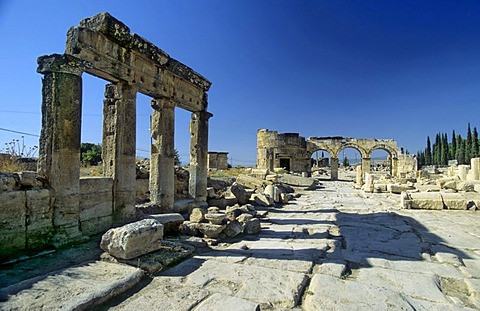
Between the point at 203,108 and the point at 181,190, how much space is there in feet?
9.14

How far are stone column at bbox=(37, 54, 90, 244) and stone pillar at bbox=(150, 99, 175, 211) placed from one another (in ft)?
7.72

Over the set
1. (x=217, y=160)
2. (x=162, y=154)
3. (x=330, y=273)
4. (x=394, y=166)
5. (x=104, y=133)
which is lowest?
(x=330, y=273)

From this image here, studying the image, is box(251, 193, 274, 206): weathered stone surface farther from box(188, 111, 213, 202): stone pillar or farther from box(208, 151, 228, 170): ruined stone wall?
box(208, 151, 228, 170): ruined stone wall

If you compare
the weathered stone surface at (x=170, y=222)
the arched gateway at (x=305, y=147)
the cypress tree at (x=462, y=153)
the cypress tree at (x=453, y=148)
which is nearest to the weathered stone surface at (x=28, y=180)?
the weathered stone surface at (x=170, y=222)

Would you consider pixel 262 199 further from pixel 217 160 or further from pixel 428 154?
pixel 428 154

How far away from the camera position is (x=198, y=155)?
845cm

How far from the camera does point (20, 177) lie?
3949mm

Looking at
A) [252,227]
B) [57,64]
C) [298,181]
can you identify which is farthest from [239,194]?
[298,181]

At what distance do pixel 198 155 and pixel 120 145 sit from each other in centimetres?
307

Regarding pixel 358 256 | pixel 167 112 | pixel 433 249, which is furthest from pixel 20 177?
pixel 433 249

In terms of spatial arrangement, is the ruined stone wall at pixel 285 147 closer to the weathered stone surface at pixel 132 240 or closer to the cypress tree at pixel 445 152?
the weathered stone surface at pixel 132 240

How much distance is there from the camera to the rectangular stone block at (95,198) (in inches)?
193

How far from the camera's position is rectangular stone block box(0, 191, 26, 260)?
3.64m

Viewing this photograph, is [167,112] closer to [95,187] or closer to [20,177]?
[95,187]
